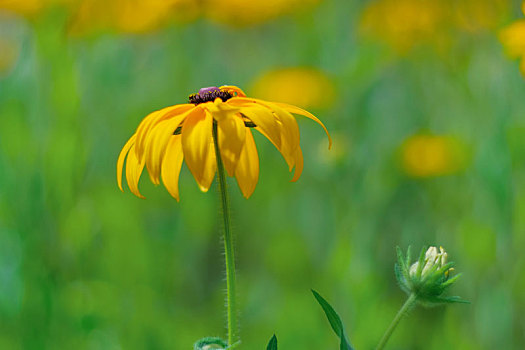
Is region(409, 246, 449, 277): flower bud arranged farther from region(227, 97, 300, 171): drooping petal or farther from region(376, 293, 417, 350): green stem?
region(227, 97, 300, 171): drooping petal

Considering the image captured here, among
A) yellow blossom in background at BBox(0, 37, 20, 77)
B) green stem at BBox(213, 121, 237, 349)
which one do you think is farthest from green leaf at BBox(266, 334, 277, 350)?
yellow blossom in background at BBox(0, 37, 20, 77)

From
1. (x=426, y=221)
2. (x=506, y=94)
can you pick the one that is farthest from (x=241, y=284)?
(x=506, y=94)

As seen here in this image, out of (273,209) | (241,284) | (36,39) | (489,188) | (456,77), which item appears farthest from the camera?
(273,209)

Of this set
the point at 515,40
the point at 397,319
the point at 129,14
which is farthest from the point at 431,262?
the point at 129,14

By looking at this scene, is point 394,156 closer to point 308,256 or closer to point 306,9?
point 308,256

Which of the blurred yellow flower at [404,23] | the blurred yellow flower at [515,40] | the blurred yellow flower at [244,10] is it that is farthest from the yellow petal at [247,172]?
the blurred yellow flower at [244,10]

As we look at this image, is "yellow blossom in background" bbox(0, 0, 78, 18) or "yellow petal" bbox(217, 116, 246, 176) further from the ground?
"yellow blossom in background" bbox(0, 0, 78, 18)

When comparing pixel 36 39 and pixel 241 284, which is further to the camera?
pixel 241 284
